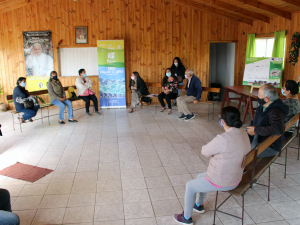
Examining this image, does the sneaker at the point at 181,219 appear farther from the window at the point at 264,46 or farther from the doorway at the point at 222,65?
the doorway at the point at 222,65

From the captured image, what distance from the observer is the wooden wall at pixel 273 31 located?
235 inches

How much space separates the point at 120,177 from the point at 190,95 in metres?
3.64

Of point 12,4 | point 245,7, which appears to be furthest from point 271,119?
point 12,4

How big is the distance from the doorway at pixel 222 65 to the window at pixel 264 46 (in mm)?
1282

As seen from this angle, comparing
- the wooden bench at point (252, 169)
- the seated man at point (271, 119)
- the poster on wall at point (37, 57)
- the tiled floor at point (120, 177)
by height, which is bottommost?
the tiled floor at point (120, 177)

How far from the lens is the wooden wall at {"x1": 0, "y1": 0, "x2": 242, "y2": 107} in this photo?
7.85 m

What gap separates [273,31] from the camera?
6.78 metres

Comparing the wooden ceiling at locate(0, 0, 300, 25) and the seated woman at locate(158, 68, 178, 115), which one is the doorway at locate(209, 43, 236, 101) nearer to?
the wooden ceiling at locate(0, 0, 300, 25)

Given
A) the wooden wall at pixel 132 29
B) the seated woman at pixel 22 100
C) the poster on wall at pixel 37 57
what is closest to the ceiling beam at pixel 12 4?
the wooden wall at pixel 132 29

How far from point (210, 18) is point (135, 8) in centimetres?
238

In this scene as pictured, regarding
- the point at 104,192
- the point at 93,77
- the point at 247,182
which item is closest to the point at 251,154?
the point at 247,182

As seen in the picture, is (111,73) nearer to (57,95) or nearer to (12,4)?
(57,95)

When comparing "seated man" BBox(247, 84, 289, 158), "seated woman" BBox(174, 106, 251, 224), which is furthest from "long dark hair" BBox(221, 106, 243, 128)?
"seated man" BBox(247, 84, 289, 158)

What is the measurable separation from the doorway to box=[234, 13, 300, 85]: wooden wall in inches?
16.8
